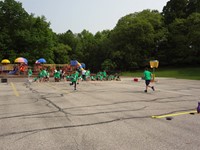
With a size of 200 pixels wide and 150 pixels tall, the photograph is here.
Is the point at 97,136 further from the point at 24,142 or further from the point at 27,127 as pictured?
the point at 27,127

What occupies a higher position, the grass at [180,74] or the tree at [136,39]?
the tree at [136,39]

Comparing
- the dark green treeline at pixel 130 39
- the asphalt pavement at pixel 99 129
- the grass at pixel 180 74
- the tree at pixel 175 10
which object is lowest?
the asphalt pavement at pixel 99 129

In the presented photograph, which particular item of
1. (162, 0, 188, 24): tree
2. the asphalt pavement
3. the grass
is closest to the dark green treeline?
(162, 0, 188, 24): tree

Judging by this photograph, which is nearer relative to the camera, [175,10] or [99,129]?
[99,129]

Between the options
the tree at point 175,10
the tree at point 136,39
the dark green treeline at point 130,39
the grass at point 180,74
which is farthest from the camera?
the tree at point 175,10

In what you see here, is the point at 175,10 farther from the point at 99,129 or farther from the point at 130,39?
the point at 99,129

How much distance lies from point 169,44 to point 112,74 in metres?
36.4

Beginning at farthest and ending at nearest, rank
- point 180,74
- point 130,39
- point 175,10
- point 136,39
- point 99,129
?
point 175,10, point 130,39, point 136,39, point 180,74, point 99,129

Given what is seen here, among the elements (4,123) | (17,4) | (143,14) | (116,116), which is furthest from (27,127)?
(143,14)

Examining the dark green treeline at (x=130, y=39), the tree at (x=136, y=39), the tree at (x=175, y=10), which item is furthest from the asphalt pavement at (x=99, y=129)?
the tree at (x=175, y=10)

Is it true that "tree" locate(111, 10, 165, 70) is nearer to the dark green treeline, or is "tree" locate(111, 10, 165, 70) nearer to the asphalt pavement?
the dark green treeline

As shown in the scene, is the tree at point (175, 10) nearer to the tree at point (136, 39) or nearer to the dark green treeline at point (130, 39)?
the dark green treeline at point (130, 39)

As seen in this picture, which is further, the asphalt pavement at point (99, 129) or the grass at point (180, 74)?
the grass at point (180, 74)

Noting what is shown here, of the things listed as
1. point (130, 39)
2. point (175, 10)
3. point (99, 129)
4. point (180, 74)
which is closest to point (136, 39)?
point (130, 39)
